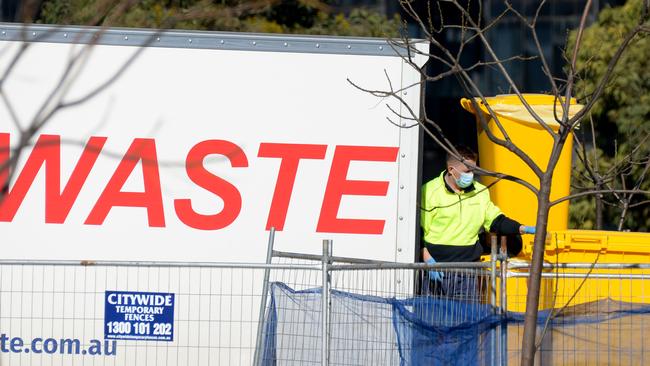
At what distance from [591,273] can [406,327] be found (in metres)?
1.17

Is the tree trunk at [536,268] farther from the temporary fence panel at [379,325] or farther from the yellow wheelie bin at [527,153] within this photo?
the yellow wheelie bin at [527,153]

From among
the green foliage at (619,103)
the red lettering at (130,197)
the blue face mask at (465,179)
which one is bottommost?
the red lettering at (130,197)

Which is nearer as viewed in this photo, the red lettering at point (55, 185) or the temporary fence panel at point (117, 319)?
the temporary fence panel at point (117, 319)

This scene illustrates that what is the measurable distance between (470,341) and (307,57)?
2.38 metres

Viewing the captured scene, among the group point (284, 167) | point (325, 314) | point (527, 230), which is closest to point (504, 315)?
point (325, 314)

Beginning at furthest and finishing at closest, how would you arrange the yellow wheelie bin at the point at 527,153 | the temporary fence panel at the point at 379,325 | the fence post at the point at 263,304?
the yellow wheelie bin at the point at 527,153, the fence post at the point at 263,304, the temporary fence panel at the point at 379,325

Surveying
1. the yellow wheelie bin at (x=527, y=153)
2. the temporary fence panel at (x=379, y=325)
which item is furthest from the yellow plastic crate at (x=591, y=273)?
the yellow wheelie bin at (x=527, y=153)

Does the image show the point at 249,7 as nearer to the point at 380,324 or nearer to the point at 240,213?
the point at 380,324

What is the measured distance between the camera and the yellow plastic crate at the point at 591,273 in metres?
6.30

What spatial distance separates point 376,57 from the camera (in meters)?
7.08

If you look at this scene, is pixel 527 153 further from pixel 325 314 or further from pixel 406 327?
pixel 325 314

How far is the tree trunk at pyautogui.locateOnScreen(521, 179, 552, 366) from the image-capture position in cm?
493

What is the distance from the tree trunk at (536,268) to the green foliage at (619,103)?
671 cm

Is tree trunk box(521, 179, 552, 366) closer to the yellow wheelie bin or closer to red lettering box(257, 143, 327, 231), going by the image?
red lettering box(257, 143, 327, 231)
